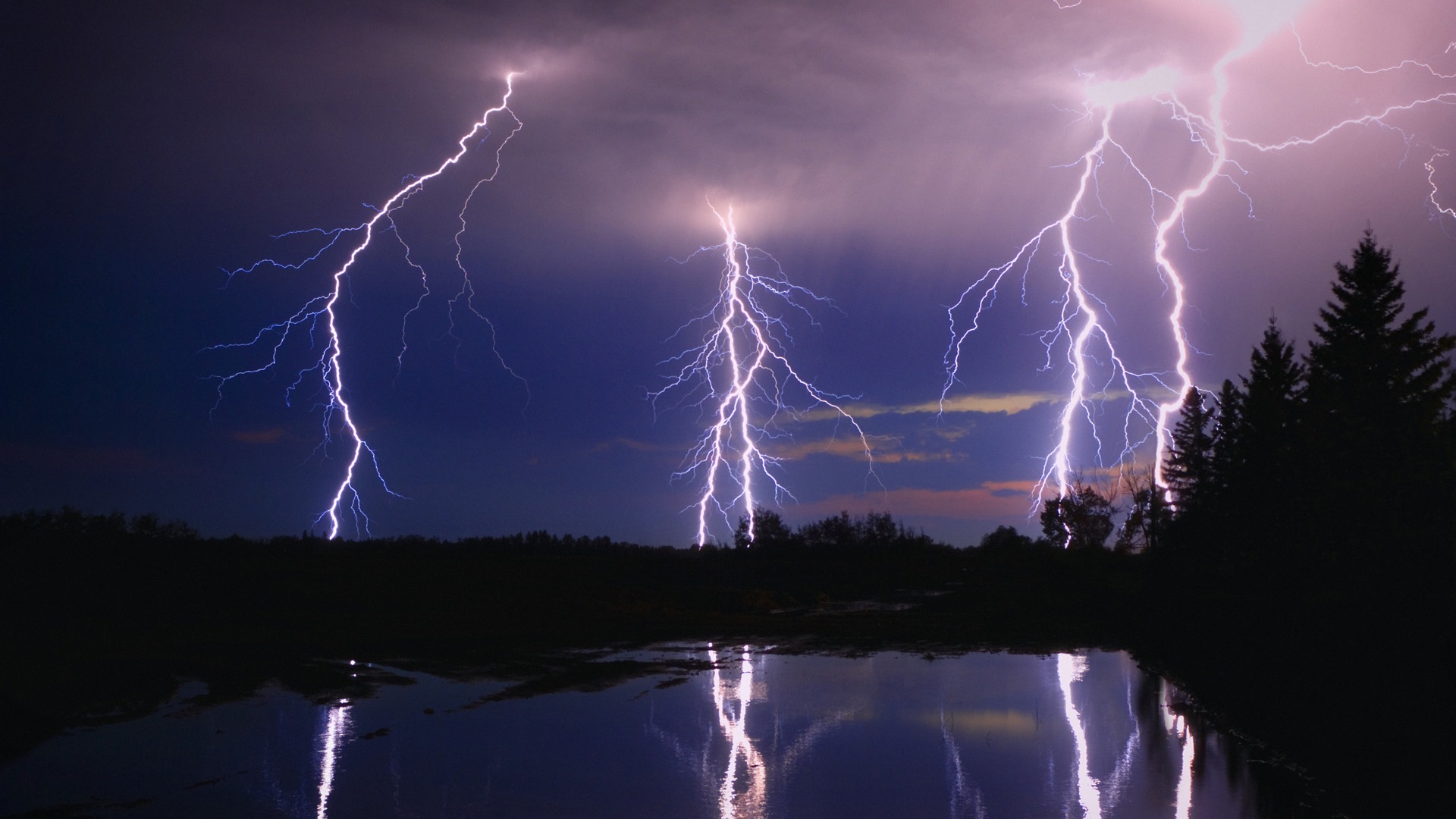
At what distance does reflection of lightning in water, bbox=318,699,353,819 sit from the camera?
6629 mm

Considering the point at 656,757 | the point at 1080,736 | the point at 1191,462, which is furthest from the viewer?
the point at 1191,462

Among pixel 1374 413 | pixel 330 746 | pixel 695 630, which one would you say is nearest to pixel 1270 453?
pixel 1374 413

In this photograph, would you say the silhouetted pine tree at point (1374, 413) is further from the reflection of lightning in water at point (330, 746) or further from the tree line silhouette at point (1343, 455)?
the reflection of lightning in water at point (330, 746)

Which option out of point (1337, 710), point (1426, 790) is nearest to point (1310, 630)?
point (1337, 710)

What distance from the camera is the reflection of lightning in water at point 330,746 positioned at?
663 cm

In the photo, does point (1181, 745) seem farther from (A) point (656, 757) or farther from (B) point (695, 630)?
(B) point (695, 630)

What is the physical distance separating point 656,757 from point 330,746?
3.15 meters

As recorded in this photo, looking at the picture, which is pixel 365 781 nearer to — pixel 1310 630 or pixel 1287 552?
pixel 1310 630

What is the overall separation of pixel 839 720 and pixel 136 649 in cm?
1210

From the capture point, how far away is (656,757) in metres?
7.96

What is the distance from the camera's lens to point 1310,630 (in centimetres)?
1373

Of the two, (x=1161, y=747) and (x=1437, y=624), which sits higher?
(x=1437, y=624)

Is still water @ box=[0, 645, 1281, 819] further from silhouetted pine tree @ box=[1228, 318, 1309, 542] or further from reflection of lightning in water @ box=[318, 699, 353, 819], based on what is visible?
silhouetted pine tree @ box=[1228, 318, 1309, 542]

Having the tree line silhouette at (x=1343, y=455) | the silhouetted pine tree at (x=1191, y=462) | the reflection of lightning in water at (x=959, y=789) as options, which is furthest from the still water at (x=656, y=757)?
the silhouetted pine tree at (x=1191, y=462)
